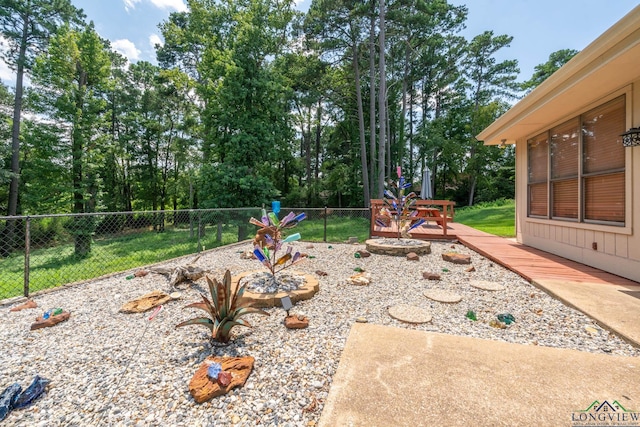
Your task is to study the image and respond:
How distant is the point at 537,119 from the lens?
13.1ft

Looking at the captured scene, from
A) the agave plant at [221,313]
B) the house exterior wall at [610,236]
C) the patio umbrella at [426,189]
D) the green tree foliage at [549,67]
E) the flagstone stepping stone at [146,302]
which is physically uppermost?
the green tree foliage at [549,67]

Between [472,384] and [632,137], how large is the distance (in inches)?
131

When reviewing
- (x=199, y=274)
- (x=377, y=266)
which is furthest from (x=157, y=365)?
(x=377, y=266)

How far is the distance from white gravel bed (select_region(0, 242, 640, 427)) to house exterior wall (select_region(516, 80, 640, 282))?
1.09m

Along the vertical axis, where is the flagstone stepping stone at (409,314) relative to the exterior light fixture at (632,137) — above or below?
below

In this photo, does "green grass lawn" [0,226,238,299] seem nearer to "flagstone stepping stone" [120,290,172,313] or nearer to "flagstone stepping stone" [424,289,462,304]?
"flagstone stepping stone" [120,290,172,313]

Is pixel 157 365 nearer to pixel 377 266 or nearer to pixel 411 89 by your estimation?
pixel 377 266

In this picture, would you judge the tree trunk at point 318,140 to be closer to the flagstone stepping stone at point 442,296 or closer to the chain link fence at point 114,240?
the chain link fence at point 114,240

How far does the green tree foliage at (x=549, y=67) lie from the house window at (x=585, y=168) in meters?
18.2

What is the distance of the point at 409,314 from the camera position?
2297mm

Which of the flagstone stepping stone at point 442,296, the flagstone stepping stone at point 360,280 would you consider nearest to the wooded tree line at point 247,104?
the flagstone stepping stone at point 360,280

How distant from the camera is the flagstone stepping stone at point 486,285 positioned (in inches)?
115

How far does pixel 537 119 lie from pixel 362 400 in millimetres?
4778

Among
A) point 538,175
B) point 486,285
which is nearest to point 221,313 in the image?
point 486,285
